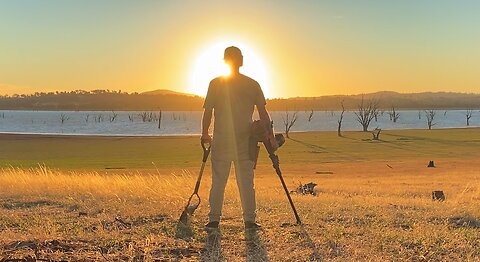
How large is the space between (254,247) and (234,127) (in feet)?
5.17

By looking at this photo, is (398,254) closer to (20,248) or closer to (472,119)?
(20,248)

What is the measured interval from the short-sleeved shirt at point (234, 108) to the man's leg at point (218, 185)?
0.73 feet

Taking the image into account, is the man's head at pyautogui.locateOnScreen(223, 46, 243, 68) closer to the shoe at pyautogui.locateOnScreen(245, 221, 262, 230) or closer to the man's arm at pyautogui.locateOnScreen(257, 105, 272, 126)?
the man's arm at pyautogui.locateOnScreen(257, 105, 272, 126)

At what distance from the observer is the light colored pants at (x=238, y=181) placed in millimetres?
6668

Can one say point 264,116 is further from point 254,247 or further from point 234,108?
point 254,247

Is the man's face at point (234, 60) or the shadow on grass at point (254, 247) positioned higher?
the man's face at point (234, 60)

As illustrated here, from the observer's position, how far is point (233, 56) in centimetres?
664

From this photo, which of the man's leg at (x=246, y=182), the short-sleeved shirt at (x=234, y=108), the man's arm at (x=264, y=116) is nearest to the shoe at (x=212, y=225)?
the man's leg at (x=246, y=182)

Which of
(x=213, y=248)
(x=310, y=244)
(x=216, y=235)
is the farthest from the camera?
(x=216, y=235)

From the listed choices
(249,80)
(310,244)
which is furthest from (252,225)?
(249,80)

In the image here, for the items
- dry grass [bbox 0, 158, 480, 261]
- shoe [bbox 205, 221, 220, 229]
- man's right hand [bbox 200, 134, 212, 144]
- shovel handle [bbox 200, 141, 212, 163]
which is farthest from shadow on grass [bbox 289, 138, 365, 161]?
shoe [bbox 205, 221, 220, 229]

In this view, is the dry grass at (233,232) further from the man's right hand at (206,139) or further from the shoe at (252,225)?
the man's right hand at (206,139)

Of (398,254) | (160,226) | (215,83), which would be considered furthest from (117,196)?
(398,254)

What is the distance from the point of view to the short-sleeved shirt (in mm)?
6711
